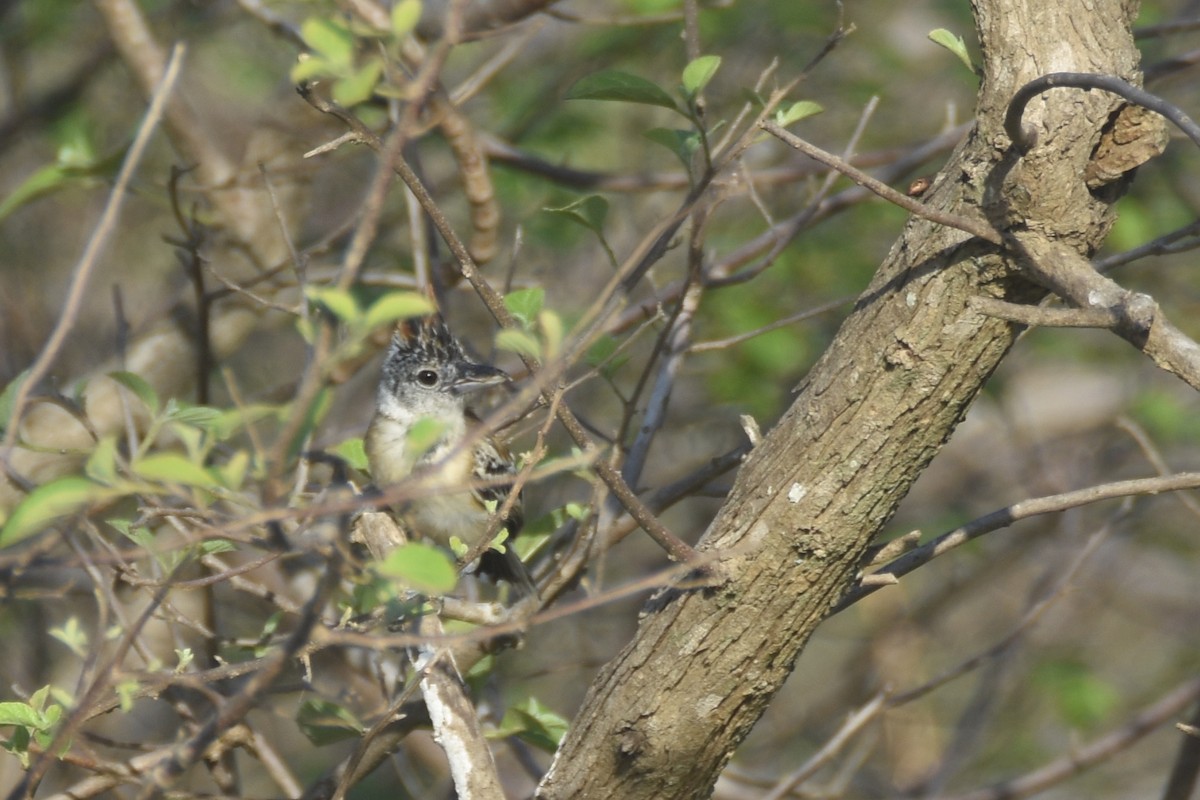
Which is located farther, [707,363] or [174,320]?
[707,363]

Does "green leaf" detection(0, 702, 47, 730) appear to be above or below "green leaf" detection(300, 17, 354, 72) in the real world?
below

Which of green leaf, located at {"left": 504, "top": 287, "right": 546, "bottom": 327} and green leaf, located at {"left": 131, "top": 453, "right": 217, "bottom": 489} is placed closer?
green leaf, located at {"left": 131, "top": 453, "right": 217, "bottom": 489}

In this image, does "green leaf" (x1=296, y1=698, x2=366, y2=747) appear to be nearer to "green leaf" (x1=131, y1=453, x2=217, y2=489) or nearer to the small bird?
the small bird

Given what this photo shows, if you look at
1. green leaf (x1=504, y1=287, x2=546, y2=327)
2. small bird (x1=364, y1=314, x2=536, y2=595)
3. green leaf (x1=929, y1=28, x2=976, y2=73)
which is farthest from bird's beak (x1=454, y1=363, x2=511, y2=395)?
green leaf (x1=929, y1=28, x2=976, y2=73)

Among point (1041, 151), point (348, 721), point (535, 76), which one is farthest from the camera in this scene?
point (535, 76)

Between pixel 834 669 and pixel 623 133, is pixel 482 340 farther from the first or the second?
pixel 834 669

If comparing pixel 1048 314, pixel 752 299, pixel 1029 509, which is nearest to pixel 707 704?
pixel 1029 509

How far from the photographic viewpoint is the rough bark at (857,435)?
6.74ft

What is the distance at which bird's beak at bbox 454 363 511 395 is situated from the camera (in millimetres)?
3871

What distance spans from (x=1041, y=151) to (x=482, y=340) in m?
4.61

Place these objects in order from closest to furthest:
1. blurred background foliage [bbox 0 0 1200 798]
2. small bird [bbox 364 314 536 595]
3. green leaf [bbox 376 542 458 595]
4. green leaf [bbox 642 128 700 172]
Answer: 1. green leaf [bbox 376 542 458 595]
2. green leaf [bbox 642 128 700 172]
3. small bird [bbox 364 314 536 595]
4. blurred background foliage [bbox 0 0 1200 798]

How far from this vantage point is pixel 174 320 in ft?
14.9

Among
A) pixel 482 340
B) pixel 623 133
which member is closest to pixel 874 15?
pixel 623 133

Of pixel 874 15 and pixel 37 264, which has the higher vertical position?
pixel 874 15
